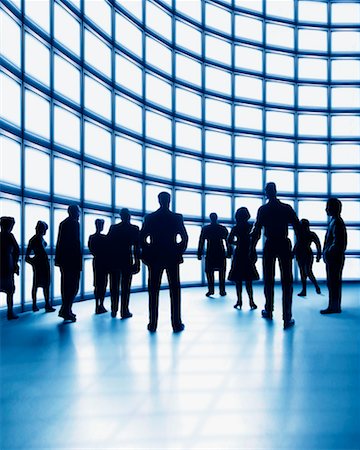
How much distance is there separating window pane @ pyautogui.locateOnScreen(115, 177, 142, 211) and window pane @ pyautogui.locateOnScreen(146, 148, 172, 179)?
0.69 m

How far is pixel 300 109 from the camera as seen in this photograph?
48.5 ft

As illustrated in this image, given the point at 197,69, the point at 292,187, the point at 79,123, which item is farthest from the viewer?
the point at 292,187

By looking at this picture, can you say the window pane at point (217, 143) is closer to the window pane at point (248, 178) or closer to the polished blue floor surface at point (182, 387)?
the window pane at point (248, 178)

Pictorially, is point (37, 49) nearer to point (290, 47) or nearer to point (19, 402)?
point (19, 402)

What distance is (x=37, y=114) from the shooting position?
28.1 feet

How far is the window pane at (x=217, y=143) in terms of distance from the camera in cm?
1348

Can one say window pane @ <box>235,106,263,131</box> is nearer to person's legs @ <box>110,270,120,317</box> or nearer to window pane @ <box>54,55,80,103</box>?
window pane @ <box>54,55,80,103</box>

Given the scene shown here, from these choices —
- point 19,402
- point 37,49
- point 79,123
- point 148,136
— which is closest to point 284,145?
point 148,136

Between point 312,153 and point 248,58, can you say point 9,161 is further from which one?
point 312,153

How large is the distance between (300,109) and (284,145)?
1421 mm

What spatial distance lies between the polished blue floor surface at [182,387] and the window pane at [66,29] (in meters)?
6.40

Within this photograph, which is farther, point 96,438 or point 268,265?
point 268,265

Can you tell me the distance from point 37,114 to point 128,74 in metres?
3.62

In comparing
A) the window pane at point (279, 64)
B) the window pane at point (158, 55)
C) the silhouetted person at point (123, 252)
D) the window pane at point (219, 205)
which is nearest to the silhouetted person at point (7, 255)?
the silhouetted person at point (123, 252)
